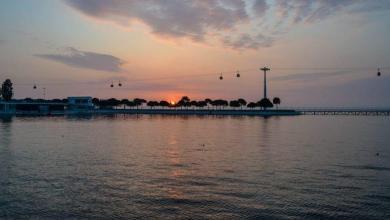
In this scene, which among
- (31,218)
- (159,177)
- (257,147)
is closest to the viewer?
(31,218)

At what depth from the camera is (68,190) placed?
84.1ft

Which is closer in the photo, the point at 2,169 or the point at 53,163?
the point at 2,169

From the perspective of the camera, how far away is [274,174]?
31016 millimetres

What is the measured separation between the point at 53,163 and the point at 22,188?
998cm

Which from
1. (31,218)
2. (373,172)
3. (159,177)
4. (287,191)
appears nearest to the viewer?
(31,218)

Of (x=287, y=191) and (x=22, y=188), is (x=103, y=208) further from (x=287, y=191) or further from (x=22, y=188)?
(x=287, y=191)

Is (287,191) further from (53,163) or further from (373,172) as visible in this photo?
(53,163)

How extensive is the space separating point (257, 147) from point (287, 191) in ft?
79.9

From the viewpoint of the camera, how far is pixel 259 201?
75.8 ft

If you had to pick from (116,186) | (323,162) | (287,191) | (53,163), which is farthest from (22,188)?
(323,162)

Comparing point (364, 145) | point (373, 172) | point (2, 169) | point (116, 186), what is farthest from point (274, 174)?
point (364, 145)

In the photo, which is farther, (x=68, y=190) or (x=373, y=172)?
(x=373, y=172)

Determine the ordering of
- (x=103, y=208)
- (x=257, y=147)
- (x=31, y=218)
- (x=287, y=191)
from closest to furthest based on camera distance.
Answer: (x=31, y=218) < (x=103, y=208) < (x=287, y=191) < (x=257, y=147)

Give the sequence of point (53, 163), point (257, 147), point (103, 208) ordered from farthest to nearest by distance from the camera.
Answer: point (257, 147) → point (53, 163) → point (103, 208)
